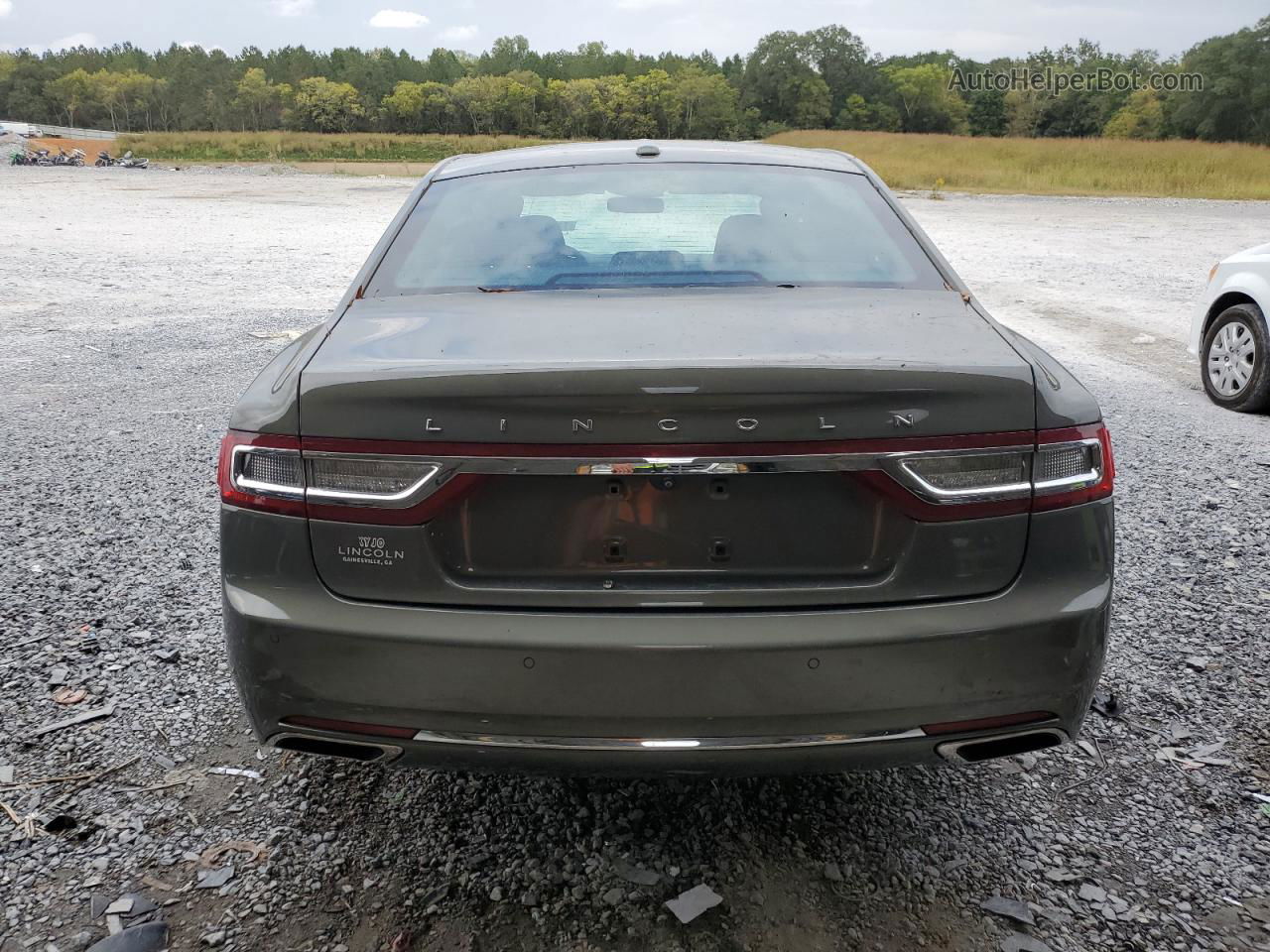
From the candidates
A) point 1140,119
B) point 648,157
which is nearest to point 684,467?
point 648,157

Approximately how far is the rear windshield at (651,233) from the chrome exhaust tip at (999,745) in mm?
1243

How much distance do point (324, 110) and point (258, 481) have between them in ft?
392

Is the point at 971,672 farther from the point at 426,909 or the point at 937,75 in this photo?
the point at 937,75

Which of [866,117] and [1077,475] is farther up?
[866,117]

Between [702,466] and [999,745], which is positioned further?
[999,745]

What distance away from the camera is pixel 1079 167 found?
1604 inches

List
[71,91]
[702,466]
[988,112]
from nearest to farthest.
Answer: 1. [702,466]
2. [988,112]
3. [71,91]

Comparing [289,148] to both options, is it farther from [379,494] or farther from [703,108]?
[379,494]

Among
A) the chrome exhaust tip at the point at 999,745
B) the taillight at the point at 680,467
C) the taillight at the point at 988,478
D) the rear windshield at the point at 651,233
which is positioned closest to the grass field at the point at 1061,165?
the rear windshield at the point at 651,233

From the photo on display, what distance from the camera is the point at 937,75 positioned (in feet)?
433

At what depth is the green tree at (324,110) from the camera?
10969 centimetres

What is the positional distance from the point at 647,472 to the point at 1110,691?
2208mm

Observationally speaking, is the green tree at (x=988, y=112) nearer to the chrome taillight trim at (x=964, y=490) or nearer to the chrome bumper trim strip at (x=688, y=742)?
the chrome taillight trim at (x=964, y=490)

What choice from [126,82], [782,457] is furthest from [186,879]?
[126,82]
